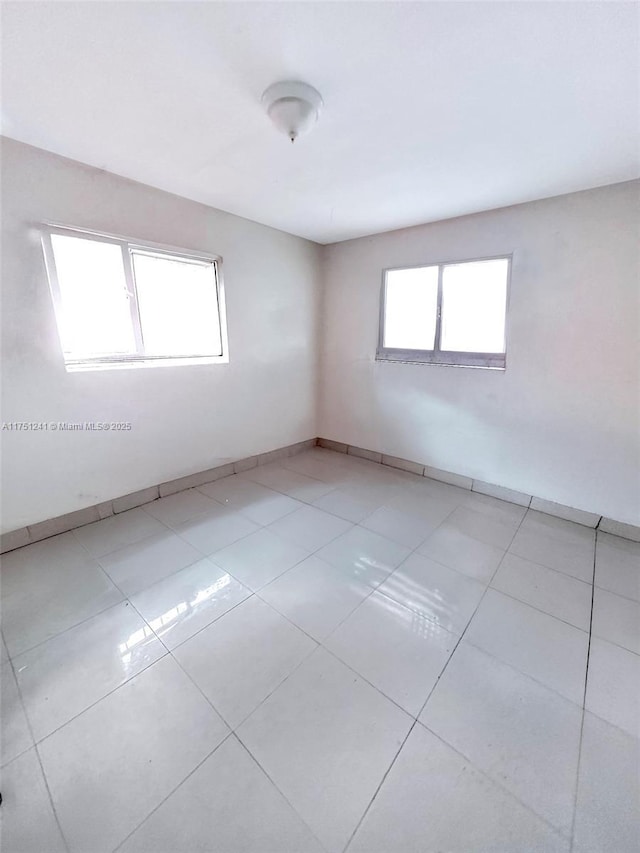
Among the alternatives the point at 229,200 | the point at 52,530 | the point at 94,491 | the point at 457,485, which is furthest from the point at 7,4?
the point at 457,485

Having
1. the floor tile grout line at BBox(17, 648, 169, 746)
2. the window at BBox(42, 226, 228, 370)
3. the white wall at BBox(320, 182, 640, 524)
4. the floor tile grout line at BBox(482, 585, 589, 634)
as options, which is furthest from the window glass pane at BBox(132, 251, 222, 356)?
the floor tile grout line at BBox(482, 585, 589, 634)

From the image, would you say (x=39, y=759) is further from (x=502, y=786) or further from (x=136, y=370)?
(x=136, y=370)

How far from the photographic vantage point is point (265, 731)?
1165 mm

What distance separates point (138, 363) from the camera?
2537mm

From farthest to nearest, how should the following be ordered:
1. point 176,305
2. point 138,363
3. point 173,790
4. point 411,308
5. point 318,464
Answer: point 318,464 < point 411,308 < point 176,305 < point 138,363 < point 173,790

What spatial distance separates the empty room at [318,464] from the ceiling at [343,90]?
0.01 meters

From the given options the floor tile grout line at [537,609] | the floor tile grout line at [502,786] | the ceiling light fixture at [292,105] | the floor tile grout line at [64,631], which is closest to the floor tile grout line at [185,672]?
the floor tile grout line at [64,631]

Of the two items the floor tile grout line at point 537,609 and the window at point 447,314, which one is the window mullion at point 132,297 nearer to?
the window at point 447,314

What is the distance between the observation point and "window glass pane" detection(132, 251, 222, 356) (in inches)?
101

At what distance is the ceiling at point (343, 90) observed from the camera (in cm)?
109

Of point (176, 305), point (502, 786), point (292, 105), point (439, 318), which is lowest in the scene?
point (502, 786)

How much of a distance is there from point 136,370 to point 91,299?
0.53 meters

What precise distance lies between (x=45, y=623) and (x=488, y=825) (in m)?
1.91

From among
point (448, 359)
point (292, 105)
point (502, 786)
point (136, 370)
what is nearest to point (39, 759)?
point (502, 786)
